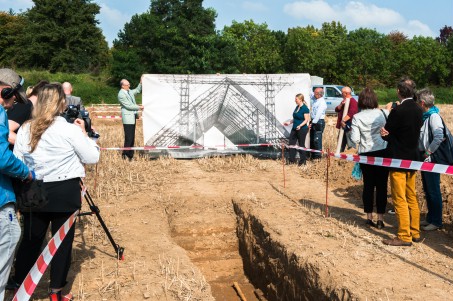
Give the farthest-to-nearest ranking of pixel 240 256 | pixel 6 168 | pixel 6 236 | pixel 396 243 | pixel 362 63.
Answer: pixel 362 63 < pixel 240 256 < pixel 396 243 < pixel 6 236 < pixel 6 168

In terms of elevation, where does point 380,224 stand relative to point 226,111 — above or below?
below

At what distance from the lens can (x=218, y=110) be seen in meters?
11.9

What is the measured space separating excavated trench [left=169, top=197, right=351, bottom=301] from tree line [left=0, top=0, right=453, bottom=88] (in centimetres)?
3633

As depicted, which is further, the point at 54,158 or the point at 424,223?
the point at 424,223

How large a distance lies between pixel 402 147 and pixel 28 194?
4.43 m

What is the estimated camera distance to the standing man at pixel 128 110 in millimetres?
10898

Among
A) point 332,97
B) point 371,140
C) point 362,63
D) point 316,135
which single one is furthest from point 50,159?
point 362,63

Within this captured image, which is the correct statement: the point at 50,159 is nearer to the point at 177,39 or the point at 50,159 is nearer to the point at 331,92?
the point at 331,92

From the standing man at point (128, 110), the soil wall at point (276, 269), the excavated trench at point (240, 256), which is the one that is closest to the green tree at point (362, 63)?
the standing man at point (128, 110)

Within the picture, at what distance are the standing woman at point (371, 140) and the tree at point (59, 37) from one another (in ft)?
160

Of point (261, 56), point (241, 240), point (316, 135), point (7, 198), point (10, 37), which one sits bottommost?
point (241, 240)

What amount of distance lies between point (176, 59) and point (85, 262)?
39.7 metres

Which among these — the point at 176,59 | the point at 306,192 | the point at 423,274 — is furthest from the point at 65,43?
the point at 423,274

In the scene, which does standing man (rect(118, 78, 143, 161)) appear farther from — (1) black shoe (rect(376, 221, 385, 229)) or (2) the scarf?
(2) the scarf
